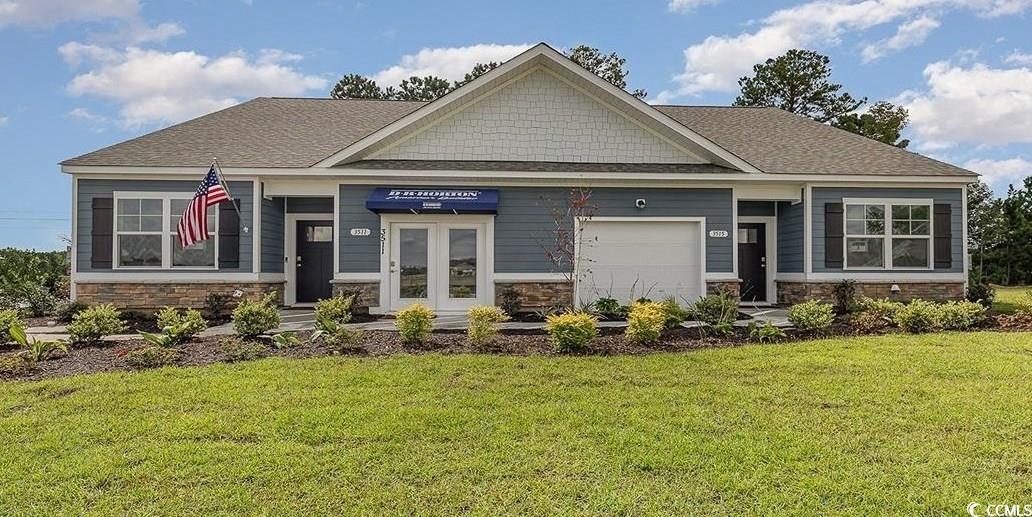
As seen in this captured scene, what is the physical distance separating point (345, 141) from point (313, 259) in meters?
3.12

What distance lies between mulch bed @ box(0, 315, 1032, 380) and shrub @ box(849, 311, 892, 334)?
5.3 inches

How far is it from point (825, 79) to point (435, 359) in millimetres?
32846

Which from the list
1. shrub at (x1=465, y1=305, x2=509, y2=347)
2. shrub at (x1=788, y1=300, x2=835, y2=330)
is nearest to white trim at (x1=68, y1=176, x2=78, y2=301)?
shrub at (x1=465, y1=305, x2=509, y2=347)

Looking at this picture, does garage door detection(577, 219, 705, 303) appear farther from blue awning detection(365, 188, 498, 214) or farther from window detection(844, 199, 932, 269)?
window detection(844, 199, 932, 269)

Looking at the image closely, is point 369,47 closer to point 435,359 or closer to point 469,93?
point 469,93

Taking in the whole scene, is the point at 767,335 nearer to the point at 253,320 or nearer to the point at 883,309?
the point at 883,309

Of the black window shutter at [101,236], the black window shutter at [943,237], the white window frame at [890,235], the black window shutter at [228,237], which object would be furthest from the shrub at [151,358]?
the black window shutter at [943,237]

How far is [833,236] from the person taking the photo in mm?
13500

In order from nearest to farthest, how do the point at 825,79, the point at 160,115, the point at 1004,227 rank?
the point at 160,115, the point at 1004,227, the point at 825,79

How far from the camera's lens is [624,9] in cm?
1329

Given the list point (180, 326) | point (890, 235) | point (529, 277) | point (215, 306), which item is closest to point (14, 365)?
point (180, 326)

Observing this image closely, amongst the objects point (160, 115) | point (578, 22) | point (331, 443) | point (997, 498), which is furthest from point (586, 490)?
point (160, 115)

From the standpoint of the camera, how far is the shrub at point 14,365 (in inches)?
262

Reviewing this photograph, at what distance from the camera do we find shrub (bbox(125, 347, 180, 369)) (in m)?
6.92
